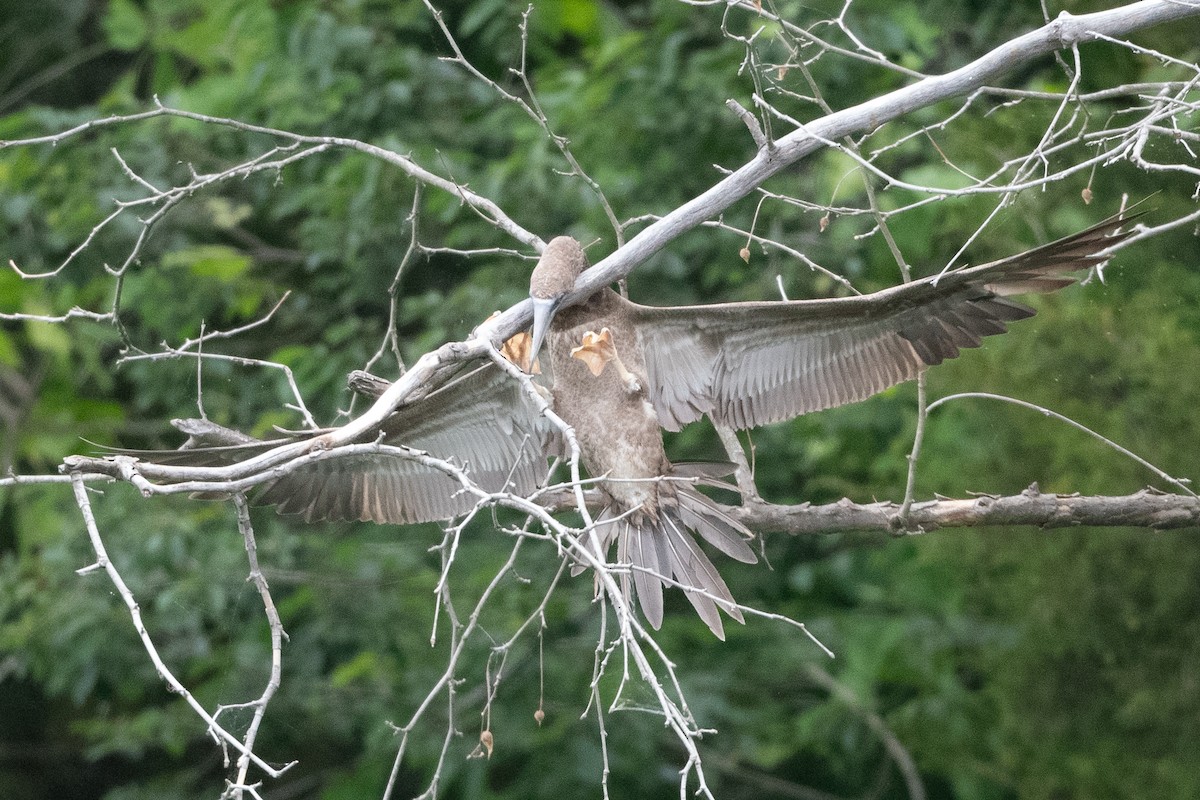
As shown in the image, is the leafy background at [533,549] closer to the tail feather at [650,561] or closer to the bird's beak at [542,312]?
the tail feather at [650,561]

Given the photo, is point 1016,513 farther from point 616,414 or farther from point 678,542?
point 616,414

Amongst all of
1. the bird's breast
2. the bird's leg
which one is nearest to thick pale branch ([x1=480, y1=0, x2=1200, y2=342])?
the bird's leg

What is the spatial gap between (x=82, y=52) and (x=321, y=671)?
335 centimetres

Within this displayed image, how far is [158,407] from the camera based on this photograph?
5.69m

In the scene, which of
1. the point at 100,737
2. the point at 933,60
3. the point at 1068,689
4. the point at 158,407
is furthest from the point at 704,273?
the point at 100,737

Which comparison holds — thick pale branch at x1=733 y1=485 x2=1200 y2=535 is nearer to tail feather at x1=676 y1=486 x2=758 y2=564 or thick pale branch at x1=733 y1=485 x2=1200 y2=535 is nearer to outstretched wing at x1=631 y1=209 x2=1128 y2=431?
tail feather at x1=676 y1=486 x2=758 y2=564

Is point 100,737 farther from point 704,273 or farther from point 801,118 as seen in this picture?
point 801,118

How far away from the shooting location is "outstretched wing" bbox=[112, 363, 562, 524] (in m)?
2.96

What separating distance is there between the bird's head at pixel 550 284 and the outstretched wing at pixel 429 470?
0.42m

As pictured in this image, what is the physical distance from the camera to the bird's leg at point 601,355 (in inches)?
106

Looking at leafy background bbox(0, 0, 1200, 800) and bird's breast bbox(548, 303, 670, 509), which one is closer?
bird's breast bbox(548, 303, 670, 509)

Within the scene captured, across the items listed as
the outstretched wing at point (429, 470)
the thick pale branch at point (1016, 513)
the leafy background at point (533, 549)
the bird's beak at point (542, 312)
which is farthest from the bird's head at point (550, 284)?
the leafy background at point (533, 549)

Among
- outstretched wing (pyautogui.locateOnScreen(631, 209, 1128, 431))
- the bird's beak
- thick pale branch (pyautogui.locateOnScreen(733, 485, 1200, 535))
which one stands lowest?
thick pale branch (pyautogui.locateOnScreen(733, 485, 1200, 535))

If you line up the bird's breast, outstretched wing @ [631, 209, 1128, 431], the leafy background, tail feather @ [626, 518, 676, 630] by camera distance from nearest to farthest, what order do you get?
outstretched wing @ [631, 209, 1128, 431] → tail feather @ [626, 518, 676, 630] → the bird's breast → the leafy background
